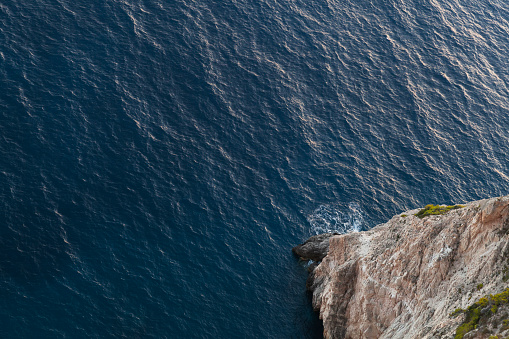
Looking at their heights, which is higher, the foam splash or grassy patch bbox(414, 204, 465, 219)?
grassy patch bbox(414, 204, 465, 219)

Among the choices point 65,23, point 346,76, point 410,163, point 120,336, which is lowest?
point 120,336

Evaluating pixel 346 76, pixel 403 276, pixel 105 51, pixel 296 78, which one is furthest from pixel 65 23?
pixel 403 276

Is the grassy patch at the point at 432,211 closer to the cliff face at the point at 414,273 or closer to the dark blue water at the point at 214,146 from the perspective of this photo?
the cliff face at the point at 414,273

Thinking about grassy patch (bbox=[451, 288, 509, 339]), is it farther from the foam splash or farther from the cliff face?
the foam splash

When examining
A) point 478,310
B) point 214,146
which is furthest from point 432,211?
point 214,146

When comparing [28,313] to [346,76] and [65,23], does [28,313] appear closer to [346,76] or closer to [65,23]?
[65,23]

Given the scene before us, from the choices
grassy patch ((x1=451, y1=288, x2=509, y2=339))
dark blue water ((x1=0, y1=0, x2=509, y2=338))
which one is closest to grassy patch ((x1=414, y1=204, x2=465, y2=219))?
grassy patch ((x1=451, y1=288, x2=509, y2=339))
